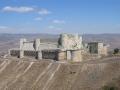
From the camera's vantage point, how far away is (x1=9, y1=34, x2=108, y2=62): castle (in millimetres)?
83500

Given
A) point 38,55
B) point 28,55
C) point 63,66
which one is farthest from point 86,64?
point 28,55

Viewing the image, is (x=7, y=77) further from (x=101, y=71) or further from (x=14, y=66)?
(x=101, y=71)

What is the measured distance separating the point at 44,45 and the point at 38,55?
22.0 feet

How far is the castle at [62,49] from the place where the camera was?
83500 mm

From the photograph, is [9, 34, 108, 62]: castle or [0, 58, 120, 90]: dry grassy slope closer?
[0, 58, 120, 90]: dry grassy slope

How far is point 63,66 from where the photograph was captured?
77.6m

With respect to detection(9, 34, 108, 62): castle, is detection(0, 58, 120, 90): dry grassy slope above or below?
below

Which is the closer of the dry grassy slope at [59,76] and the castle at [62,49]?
the dry grassy slope at [59,76]

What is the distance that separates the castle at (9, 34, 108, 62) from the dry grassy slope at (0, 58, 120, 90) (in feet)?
16.8

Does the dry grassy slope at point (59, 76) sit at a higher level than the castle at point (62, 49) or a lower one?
lower

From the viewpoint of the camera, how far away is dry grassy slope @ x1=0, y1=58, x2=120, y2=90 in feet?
216

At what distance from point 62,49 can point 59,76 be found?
519 inches

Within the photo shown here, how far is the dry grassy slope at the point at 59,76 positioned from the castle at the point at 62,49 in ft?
16.8

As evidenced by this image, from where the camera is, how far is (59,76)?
238 ft
